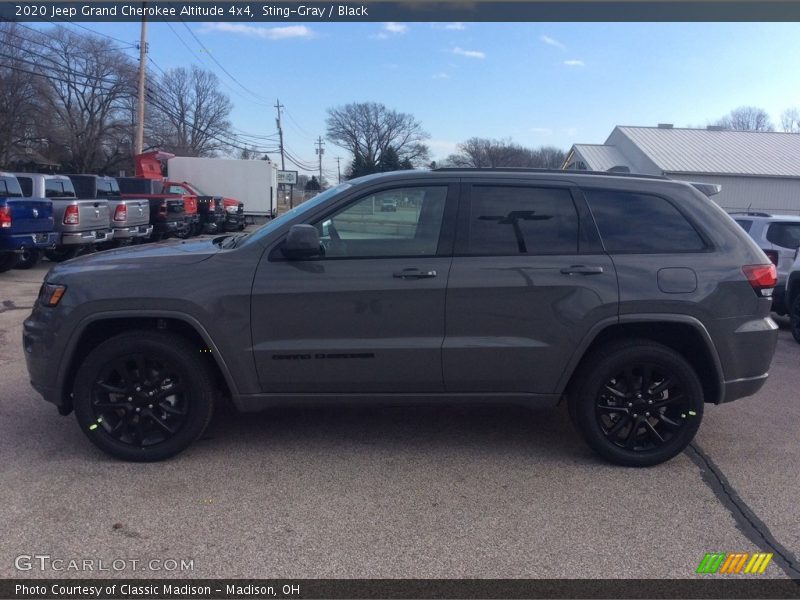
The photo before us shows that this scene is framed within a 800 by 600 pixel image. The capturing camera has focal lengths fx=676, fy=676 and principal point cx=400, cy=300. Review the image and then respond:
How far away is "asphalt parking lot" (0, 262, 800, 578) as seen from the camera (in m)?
3.30

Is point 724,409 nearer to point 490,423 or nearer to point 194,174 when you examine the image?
point 490,423

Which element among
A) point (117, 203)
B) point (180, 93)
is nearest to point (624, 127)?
point (117, 203)

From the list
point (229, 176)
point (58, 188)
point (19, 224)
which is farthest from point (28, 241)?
point (229, 176)

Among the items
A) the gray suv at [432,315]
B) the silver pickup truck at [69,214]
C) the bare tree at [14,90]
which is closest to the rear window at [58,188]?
the silver pickup truck at [69,214]

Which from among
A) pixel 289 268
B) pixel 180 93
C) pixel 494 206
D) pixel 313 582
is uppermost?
pixel 180 93

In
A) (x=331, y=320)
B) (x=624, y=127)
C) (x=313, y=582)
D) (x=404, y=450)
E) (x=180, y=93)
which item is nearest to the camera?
(x=313, y=582)

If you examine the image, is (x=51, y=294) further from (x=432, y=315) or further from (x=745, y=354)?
(x=745, y=354)

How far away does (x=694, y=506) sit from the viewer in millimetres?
3922

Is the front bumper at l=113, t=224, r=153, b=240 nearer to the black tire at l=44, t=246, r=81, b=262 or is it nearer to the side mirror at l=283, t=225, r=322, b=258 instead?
the black tire at l=44, t=246, r=81, b=262

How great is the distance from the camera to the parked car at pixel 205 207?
2389 cm

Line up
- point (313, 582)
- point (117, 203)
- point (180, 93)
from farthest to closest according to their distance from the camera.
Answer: point (180, 93), point (117, 203), point (313, 582)

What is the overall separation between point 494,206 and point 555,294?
704 millimetres

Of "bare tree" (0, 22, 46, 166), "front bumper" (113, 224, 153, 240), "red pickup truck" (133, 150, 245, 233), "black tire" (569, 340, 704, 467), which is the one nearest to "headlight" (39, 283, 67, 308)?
"black tire" (569, 340, 704, 467)

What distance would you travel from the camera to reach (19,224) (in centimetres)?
1220
